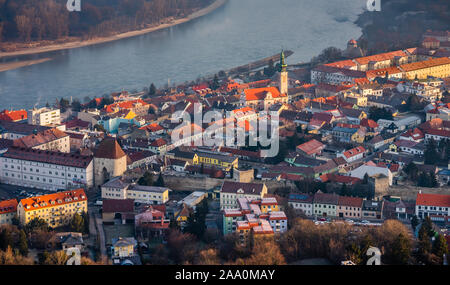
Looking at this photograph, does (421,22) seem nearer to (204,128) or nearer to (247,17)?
(247,17)

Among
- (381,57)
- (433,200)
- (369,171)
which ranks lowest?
(433,200)

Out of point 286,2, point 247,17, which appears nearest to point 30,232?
point 247,17

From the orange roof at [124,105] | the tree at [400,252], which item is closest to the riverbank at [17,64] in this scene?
the orange roof at [124,105]

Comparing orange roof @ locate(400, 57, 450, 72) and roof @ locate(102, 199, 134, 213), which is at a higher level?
orange roof @ locate(400, 57, 450, 72)

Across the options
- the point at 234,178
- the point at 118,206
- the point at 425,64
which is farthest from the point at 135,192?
the point at 425,64

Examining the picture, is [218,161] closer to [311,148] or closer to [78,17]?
[311,148]

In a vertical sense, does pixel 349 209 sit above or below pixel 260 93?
below

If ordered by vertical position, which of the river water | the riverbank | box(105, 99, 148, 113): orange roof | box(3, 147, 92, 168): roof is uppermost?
box(3, 147, 92, 168): roof

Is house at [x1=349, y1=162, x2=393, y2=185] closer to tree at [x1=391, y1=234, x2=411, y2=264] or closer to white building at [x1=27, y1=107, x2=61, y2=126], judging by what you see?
tree at [x1=391, y1=234, x2=411, y2=264]

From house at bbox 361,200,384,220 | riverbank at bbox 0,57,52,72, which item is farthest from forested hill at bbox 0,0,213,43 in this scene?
house at bbox 361,200,384,220
